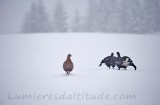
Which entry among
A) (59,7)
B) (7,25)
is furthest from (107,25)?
(7,25)

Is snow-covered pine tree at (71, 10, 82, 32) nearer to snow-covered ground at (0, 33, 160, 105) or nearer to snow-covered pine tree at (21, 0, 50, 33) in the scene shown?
snow-covered pine tree at (21, 0, 50, 33)

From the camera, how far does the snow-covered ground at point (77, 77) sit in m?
4.27

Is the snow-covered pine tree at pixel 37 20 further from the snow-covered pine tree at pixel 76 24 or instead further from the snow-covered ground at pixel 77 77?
the snow-covered ground at pixel 77 77

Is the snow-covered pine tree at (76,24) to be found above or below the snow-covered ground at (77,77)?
above

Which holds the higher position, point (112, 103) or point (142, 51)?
point (142, 51)

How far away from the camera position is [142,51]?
6098 millimetres

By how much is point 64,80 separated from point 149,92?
136 cm

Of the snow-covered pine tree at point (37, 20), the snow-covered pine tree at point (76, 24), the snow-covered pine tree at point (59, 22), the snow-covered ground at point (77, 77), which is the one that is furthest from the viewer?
the snow-covered pine tree at point (76, 24)

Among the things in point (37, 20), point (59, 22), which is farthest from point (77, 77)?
point (59, 22)

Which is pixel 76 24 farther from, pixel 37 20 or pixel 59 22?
pixel 37 20

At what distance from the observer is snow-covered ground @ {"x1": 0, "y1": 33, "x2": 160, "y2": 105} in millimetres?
4266

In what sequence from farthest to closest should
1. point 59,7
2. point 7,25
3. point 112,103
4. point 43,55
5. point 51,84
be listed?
1. point 59,7
2. point 7,25
3. point 43,55
4. point 51,84
5. point 112,103

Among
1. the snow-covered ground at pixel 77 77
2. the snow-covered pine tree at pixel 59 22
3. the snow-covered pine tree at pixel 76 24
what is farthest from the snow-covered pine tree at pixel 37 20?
the snow-covered ground at pixel 77 77

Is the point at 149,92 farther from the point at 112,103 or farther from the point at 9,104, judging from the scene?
the point at 9,104
